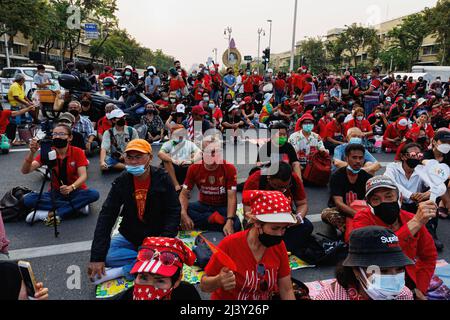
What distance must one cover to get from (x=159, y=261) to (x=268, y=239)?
0.69 metres

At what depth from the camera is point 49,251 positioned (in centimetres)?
406

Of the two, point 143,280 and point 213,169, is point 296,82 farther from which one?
point 143,280

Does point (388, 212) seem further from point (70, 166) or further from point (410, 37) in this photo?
point (410, 37)

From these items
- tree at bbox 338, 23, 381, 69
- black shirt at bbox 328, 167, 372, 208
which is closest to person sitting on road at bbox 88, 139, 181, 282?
black shirt at bbox 328, 167, 372, 208

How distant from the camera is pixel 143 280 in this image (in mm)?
2107

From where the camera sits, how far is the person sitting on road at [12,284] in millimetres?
1715

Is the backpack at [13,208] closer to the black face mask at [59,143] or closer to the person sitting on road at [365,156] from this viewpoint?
the black face mask at [59,143]

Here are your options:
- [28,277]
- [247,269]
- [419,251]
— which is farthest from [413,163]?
[28,277]

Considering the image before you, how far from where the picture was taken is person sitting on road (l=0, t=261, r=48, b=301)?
1.71m

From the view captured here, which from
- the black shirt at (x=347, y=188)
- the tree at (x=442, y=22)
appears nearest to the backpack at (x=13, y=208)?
the black shirt at (x=347, y=188)

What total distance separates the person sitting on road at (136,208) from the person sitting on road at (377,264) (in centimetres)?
173
